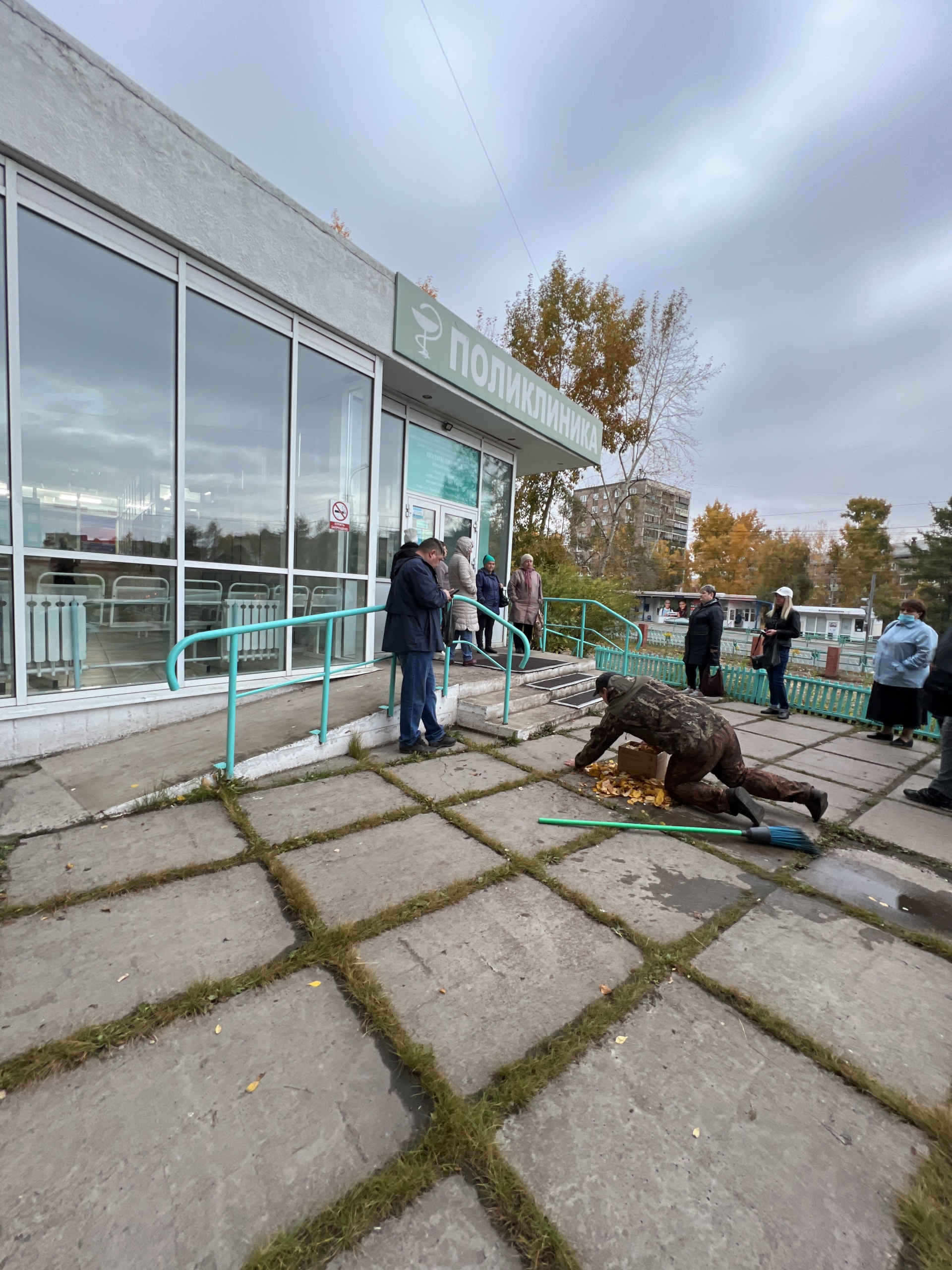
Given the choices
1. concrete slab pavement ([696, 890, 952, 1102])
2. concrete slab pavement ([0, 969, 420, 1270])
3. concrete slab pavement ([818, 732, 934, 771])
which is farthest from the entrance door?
concrete slab pavement ([0, 969, 420, 1270])

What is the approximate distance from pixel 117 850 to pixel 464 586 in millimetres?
4427

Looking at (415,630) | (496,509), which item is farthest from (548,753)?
(496,509)

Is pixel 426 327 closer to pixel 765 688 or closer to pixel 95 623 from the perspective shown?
pixel 95 623

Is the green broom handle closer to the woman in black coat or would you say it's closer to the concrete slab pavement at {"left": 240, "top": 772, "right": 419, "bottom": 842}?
the concrete slab pavement at {"left": 240, "top": 772, "right": 419, "bottom": 842}

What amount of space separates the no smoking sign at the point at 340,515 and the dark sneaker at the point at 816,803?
513 centimetres

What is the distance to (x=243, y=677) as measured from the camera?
5.31m

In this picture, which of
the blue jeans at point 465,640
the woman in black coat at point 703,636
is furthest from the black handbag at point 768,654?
the blue jeans at point 465,640

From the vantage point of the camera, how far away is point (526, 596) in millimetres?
7316

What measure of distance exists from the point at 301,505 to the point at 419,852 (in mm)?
4132

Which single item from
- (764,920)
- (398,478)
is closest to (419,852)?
(764,920)

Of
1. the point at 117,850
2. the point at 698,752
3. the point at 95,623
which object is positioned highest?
the point at 95,623

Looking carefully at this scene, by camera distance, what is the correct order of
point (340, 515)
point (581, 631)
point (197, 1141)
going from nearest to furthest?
point (197, 1141)
point (340, 515)
point (581, 631)

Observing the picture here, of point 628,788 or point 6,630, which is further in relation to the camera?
point 628,788

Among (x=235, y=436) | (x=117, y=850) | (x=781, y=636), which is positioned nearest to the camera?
(x=117, y=850)
